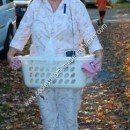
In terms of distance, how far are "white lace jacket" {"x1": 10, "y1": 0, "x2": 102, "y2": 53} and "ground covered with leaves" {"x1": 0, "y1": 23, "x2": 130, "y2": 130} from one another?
96.4 inches

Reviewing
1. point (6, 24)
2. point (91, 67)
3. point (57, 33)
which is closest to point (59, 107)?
point (91, 67)

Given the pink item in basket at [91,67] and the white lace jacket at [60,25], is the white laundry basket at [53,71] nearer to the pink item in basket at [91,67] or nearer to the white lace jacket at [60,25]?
the pink item in basket at [91,67]

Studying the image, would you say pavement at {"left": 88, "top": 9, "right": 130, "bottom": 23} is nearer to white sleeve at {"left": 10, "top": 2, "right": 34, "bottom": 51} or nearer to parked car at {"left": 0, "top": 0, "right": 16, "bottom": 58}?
parked car at {"left": 0, "top": 0, "right": 16, "bottom": 58}

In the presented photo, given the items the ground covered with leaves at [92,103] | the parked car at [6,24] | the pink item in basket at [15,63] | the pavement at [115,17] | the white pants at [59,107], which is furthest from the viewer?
the pavement at [115,17]

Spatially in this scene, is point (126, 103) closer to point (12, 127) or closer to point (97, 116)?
point (97, 116)

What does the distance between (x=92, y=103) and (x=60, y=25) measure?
4043 mm

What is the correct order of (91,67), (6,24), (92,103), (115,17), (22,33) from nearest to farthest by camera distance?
(91,67)
(22,33)
(92,103)
(6,24)
(115,17)

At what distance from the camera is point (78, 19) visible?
5098 mm

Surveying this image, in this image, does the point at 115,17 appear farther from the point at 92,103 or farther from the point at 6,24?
the point at 92,103

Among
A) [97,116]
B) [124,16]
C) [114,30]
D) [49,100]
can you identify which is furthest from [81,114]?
[124,16]

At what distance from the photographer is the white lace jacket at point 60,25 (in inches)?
199

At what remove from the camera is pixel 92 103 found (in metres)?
8.97

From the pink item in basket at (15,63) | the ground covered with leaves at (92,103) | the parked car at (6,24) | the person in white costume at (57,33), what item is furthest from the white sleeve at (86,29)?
the parked car at (6,24)

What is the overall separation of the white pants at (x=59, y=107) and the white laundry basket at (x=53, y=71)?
15 centimetres
